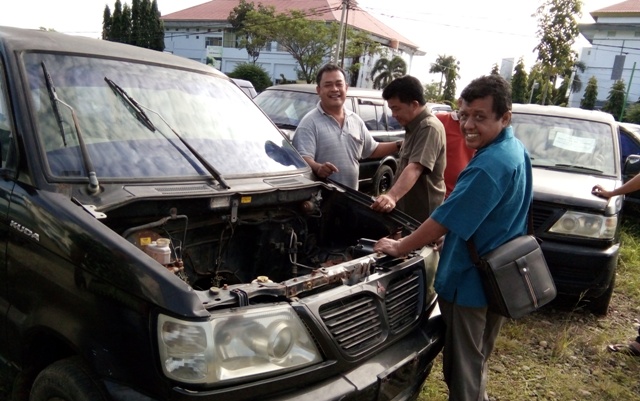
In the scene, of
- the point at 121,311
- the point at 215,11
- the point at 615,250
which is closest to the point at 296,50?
the point at 215,11

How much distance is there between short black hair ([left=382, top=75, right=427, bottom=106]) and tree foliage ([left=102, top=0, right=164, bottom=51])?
4914 centimetres

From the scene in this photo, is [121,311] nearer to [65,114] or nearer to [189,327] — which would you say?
[189,327]

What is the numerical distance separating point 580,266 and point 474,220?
2.43 metres

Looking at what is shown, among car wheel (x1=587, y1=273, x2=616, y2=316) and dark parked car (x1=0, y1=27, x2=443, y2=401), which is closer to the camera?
dark parked car (x1=0, y1=27, x2=443, y2=401)

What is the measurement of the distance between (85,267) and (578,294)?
3.94 metres

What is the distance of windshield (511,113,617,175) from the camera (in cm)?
512

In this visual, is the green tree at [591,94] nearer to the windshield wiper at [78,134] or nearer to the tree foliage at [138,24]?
the tree foliage at [138,24]

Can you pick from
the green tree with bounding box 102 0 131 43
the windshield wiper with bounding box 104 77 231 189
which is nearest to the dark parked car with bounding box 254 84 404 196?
the windshield wiper with bounding box 104 77 231 189

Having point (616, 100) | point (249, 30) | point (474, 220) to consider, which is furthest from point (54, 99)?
point (616, 100)

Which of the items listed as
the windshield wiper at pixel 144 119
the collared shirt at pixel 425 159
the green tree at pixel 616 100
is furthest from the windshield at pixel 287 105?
the green tree at pixel 616 100

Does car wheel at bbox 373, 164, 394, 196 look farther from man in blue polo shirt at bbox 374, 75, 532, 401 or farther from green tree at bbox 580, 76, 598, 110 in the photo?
green tree at bbox 580, 76, 598, 110

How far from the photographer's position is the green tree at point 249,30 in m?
35.7

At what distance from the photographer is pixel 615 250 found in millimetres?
4250

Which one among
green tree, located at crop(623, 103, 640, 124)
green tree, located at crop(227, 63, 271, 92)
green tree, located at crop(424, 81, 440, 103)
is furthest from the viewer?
green tree, located at crop(424, 81, 440, 103)
